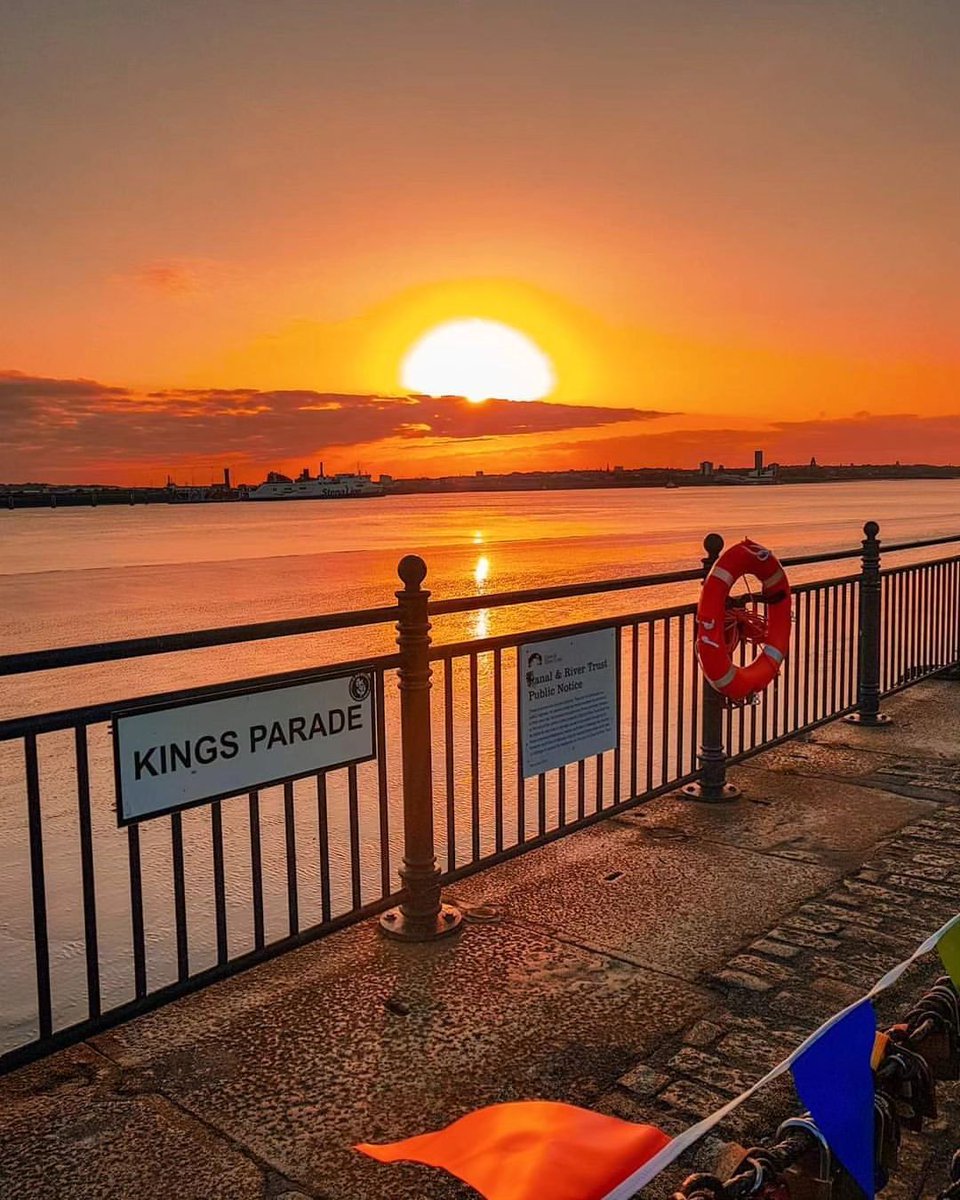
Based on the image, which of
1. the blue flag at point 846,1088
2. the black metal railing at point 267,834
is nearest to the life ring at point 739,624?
the black metal railing at point 267,834

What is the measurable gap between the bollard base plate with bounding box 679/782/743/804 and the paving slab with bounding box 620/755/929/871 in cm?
5

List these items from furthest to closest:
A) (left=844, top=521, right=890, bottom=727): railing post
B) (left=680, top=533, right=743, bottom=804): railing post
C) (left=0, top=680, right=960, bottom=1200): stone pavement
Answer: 1. (left=844, top=521, right=890, bottom=727): railing post
2. (left=680, top=533, right=743, bottom=804): railing post
3. (left=0, top=680, right=960, bottom=1200): stone pavement

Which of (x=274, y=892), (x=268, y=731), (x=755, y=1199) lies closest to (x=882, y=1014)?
(x=755, y=1199)

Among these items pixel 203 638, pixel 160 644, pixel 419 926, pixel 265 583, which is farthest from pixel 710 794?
pixel 265 583

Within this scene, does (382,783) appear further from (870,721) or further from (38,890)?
(870,721)

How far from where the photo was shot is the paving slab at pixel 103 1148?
2.93 m

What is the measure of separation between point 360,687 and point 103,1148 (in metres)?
1.91

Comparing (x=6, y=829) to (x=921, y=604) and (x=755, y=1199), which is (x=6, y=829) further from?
(x=921, y=604)

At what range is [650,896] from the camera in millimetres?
5023

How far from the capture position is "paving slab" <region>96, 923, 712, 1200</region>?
3191 mm

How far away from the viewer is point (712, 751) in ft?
21.6

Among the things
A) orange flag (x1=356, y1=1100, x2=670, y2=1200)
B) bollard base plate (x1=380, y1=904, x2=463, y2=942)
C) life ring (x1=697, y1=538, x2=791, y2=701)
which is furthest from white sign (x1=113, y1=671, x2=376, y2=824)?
life ring (x1=697, y1=538, x2=791, y2=701)

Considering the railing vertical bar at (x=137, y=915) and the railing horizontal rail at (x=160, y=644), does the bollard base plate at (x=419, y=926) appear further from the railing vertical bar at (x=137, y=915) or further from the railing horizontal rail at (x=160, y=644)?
the railing horizontal rail at (x=160, y=644)

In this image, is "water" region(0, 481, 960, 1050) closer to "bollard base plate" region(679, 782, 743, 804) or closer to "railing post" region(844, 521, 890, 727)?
"bollard base plate" region(679, 782, 743, 804)
